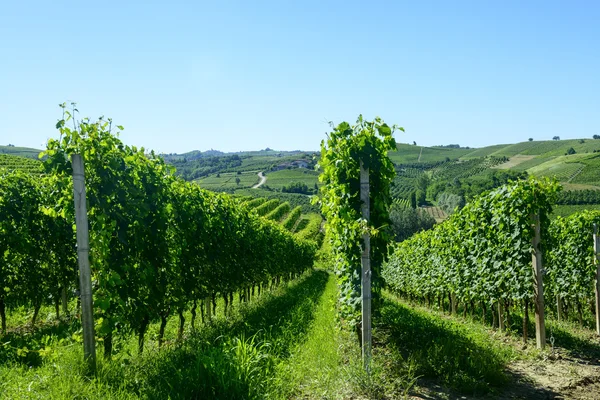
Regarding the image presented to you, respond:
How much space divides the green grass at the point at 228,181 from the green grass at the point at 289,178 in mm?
5057

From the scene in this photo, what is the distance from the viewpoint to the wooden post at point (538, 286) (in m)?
8.02

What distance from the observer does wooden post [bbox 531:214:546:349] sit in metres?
8.02

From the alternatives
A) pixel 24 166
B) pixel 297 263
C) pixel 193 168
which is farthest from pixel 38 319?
pixel 193 168

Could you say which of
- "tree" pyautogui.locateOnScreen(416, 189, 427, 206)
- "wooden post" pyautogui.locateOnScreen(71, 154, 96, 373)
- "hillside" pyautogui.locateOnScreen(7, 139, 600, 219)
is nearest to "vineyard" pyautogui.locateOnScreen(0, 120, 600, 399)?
"wooden post" pyautogui.locateOnScreen(71, 154, 96, 373)

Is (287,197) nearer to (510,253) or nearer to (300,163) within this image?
(300,163)

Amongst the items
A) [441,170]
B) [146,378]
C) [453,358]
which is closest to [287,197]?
[441,170]

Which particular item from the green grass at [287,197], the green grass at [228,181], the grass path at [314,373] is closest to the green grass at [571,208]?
the green grass at [287,197]

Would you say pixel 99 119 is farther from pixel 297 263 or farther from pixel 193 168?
pixel 193 168

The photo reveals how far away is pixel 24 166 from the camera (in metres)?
50.3

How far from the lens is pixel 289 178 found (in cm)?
13938

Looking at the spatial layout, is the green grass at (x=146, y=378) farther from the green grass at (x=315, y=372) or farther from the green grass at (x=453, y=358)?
the green grass at (x=453, y=358)

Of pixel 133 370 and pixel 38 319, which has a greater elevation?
pixel 133 370

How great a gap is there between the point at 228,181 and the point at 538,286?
424 ft

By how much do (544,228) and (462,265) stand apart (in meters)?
4.01
